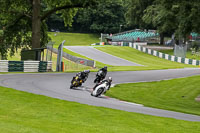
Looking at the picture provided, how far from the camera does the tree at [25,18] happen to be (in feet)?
111

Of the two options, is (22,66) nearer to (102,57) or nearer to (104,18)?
(102,57)

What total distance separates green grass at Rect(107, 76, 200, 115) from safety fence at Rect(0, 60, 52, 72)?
30.8 feet

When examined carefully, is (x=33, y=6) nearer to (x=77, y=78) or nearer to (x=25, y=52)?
(x=25, y=52)

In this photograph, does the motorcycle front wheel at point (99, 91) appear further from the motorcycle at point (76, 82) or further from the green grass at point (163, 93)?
the motorcycle at point (76, 82)

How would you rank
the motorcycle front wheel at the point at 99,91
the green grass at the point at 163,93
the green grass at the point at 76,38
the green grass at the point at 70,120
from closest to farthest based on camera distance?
the green grass at the point at 70,120, the motorcycle front wheel at the point at 99,91, the green grass at the point at 163,93, the green grass at the point at 76,38

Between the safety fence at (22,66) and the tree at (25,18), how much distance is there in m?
5.57

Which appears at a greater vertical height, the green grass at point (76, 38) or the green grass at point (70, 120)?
the green grass at point (70, 120)

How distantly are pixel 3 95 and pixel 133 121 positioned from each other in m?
5.48

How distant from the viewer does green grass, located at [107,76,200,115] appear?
636 inches

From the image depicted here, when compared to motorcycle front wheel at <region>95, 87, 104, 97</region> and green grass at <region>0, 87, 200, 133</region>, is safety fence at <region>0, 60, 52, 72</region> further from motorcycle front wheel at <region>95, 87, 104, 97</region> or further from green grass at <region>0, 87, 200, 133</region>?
green grass at <region>0, 87, 200, 133</region>

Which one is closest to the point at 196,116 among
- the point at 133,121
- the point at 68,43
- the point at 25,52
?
the point at 133,121

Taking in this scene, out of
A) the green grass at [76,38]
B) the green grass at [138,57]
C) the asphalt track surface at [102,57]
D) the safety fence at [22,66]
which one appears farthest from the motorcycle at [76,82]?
the green grass at [76,38]

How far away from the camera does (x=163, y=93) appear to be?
1978cm

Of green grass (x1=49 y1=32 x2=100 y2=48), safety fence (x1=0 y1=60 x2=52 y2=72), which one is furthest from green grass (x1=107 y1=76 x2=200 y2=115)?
green grass (x1=49 y1=32 x2=100 y2=48)
